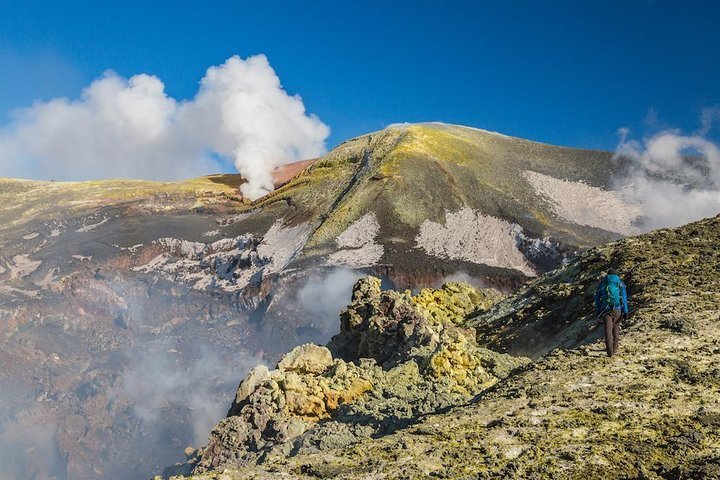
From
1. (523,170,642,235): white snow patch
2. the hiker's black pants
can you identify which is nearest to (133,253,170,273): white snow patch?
(523,170,642,235): white snow patch

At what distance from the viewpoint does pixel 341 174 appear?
85750 mm

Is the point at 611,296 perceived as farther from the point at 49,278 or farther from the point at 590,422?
the point at 49,278

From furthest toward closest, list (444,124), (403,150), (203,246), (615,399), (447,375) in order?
(444,124) → (403,150) → (203,246) → (447,375) → (615,399)

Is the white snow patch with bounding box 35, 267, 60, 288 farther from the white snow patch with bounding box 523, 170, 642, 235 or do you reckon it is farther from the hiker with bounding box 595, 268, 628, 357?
the hiker with bounding box 595, 268, 628, 357

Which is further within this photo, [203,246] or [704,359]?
[203,246]

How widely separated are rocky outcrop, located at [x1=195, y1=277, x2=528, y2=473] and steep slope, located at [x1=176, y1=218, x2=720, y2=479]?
0.74 m

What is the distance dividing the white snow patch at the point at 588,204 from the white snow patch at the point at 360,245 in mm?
24132

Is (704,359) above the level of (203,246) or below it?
below

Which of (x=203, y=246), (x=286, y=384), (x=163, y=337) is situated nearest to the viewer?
(x=286, y=384)

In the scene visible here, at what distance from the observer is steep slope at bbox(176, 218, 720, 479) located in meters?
5.64

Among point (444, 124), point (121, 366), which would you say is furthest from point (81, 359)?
point (444, 124)

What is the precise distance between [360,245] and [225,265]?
1854 cm

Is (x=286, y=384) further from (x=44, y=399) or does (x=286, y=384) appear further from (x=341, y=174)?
(x=341, y=174)

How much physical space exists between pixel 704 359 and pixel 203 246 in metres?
68.4
